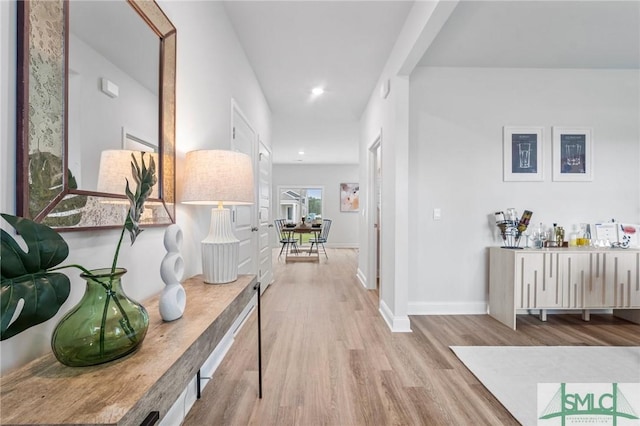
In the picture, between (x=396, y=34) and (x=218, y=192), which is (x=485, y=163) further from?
(x=218, y=192)

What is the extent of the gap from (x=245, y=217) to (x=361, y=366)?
69.3 inches

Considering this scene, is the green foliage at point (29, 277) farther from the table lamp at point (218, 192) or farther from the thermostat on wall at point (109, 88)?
the table lamp at point (218, 192)

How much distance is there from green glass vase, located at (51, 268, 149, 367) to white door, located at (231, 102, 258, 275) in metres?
1.69

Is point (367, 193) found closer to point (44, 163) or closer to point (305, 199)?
point (44, 163)

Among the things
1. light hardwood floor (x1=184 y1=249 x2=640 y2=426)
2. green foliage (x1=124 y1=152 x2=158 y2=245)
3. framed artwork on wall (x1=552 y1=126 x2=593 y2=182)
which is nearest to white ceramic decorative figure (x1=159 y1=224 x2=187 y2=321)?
green foliage (x1=124 y1=152 x2=158 y2=245)

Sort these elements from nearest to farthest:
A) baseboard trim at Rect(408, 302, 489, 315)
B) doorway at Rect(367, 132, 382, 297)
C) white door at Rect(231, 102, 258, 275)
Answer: white door at Rect(231, 102, 258, 275), baseboard trim at Rect(408, 302, 489, 315), doorway at Rect(367, 132, 382, 297)

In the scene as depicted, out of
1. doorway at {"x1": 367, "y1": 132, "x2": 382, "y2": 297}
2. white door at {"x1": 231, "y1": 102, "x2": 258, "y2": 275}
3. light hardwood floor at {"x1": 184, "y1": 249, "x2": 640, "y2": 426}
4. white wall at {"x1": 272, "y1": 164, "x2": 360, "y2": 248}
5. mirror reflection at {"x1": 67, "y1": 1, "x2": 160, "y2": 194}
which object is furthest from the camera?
white wall at {"x1": 272, "y1": 164, "x2": 360, "y2": 248}

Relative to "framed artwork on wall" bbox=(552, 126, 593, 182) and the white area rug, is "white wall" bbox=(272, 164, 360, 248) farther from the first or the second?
the white area rug

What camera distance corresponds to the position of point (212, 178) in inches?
54.2

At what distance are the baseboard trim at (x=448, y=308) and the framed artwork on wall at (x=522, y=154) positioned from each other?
1.42 metres

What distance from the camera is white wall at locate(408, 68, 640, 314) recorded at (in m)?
3.08

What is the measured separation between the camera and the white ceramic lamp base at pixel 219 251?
4.74 feet

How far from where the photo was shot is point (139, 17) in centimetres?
121

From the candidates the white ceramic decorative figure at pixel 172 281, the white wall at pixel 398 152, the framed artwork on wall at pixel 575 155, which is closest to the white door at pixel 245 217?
the white ceramic decorative figure at pixel 172 281
